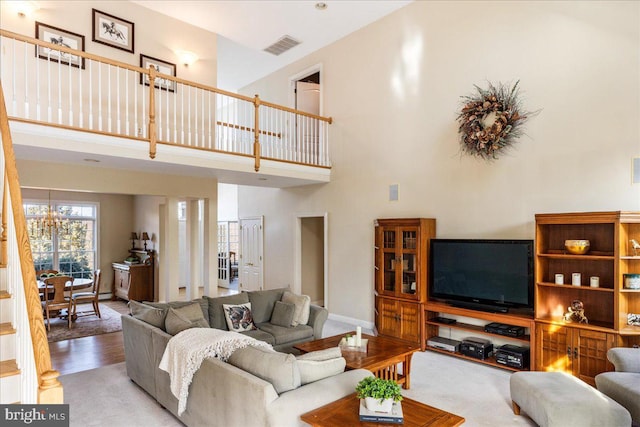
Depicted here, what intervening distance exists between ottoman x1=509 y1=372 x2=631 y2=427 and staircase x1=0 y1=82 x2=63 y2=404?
3115mm

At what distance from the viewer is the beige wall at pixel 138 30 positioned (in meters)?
5.28

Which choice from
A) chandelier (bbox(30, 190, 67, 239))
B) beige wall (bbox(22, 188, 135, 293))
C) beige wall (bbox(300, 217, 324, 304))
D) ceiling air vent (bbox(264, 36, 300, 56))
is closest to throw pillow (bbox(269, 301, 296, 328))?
beige wall (bbox(300, 217, 324, 304))

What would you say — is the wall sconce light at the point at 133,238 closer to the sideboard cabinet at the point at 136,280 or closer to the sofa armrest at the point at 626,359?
the sideboard cabinet at the point at 136,280

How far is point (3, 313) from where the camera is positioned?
238cm

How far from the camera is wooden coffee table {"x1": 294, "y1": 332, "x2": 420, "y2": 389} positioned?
3.50m

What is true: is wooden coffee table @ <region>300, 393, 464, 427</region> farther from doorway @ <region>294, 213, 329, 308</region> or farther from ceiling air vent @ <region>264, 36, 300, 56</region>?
ceiling air vent @ <region>264, 36, 300, 56</region>

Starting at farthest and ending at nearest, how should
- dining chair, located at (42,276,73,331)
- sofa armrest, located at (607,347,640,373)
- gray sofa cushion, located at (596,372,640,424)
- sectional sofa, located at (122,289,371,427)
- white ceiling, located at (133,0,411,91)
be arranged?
dining chair, located at (42,276,73,331), white ceiling, located at (133,0,411,91), sofa armrest, located at (607,347,640,373), gray sofa cushion, located at (596,372,640,424), sectional sofa, located at (122,289,371,427)

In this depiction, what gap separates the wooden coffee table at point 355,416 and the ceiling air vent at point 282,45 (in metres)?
6.66

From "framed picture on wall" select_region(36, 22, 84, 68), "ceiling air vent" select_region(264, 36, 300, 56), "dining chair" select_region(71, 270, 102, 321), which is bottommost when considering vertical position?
"dining chair" select_region(71, 270, 102, 321)

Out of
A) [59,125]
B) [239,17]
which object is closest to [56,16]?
[59,125]

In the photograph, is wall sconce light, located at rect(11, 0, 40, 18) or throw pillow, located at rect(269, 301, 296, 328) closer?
throw pillow, located at rect(269, 301, 296, 328)

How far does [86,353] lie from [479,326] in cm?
520

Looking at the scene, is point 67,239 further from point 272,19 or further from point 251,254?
point 272,19

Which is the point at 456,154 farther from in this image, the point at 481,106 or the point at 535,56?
the point at 535,56
